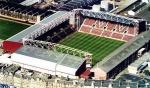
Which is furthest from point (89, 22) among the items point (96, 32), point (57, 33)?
point (57, 33)

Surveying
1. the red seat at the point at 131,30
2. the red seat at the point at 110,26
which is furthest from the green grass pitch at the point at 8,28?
the red seat at the point at 131,30

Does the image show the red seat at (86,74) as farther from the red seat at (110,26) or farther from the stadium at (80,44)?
the red seat at (110,26)

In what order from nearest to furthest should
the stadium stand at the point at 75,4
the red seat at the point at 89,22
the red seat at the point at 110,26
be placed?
the red seat at the point at 110,26 < the red seat at the point at 89,22 < the stadium stand at the point at 75,4

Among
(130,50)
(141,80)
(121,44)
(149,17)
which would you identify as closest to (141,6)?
(149,17)

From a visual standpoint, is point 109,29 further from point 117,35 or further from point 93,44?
point 93,44

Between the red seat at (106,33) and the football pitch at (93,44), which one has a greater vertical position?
the red seat at (106,33)

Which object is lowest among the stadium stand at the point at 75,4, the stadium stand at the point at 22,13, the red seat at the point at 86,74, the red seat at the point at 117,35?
the red seat at the point at 86,74

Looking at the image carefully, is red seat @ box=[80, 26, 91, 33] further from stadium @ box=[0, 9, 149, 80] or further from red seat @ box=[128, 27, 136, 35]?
red seat @ box=[128, 27, 136, 35]

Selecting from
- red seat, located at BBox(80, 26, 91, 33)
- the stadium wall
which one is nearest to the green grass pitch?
the stadium wall
